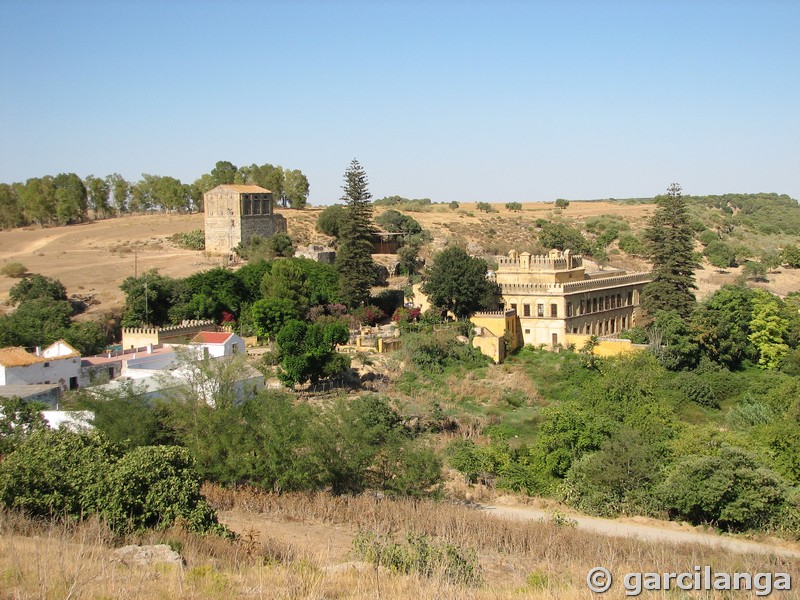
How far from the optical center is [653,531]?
17734 mm

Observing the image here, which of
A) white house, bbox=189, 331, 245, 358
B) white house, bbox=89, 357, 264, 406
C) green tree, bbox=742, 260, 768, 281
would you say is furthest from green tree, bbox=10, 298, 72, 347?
green tree, bbox=742, 260, 768, 281

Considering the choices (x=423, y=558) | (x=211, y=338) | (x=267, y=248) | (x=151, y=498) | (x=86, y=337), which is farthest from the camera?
(x=267, y=248)

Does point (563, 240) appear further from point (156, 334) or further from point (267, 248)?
point (156, 334)

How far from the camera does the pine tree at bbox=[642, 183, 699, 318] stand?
1430 inches

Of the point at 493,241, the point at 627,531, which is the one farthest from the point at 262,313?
the point at 493,241

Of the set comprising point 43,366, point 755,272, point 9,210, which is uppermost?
point 9,210

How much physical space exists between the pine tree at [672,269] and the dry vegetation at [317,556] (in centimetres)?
2114

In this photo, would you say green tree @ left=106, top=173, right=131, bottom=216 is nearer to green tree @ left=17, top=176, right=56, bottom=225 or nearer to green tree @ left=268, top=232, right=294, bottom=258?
green tree @ left=17, top=176, right=56, bottom=225

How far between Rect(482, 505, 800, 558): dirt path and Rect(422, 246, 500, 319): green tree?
15.8m

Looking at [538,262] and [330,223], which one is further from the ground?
[330,223]

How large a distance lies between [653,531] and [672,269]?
68.2 ft

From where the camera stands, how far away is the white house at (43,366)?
81.6 ft

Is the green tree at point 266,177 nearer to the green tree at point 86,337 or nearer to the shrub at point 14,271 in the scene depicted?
the shrub at point 14,271

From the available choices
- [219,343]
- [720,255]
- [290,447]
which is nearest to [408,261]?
[219,343]
